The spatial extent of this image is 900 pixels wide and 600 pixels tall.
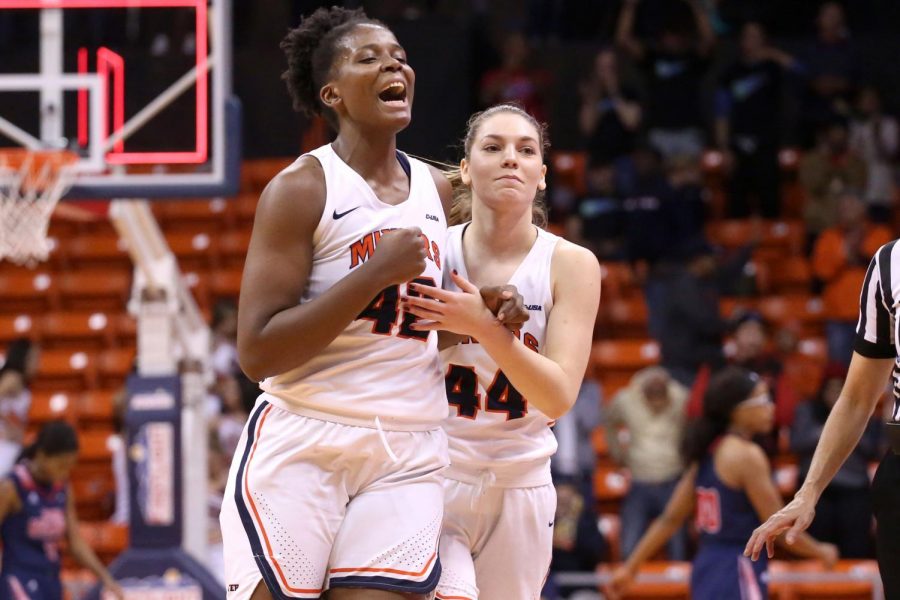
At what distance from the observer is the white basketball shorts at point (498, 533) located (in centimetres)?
411

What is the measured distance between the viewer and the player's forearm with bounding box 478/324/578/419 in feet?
11.6

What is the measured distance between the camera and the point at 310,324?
132 inches

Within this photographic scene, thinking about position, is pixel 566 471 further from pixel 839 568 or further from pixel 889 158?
pixel 889 158

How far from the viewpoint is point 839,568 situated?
29.7 ft

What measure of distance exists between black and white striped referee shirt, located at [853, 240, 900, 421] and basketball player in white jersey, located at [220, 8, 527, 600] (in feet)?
3.93

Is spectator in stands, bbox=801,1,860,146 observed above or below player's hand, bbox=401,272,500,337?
above

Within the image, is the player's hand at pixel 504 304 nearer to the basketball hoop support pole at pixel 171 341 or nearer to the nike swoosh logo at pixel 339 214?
the nike swoosh logo at pixel 339 214

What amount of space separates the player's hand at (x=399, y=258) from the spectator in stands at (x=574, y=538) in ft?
18.5

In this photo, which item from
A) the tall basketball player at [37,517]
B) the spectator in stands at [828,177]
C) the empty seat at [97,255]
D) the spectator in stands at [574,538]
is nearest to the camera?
the tall basketball player at [37,517]

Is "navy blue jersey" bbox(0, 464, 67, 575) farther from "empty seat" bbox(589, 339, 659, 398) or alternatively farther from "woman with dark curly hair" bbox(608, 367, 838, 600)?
"empty seat" bbox(589, 339, 659, 398)

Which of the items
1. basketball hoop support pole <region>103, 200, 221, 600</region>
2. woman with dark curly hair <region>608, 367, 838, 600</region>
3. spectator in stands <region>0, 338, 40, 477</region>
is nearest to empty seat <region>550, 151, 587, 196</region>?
spectator in stands <region>0, 338, 40, 477</region>

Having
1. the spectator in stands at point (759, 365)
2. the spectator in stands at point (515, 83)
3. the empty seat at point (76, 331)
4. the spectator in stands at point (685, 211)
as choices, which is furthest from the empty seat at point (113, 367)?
the spectator in stands at point (759, 365)

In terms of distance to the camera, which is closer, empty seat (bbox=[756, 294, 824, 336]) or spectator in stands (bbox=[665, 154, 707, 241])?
spectator in stands (bbox=[665, 154, 707, 241])

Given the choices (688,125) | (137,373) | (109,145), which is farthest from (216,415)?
(688,125)
